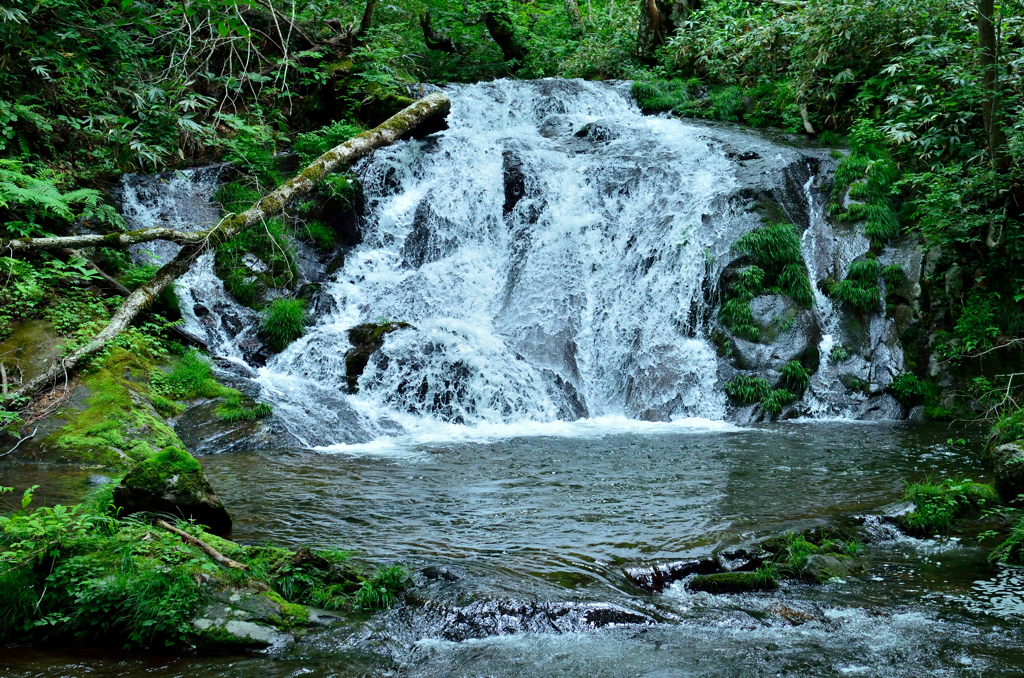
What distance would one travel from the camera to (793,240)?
40.3ft

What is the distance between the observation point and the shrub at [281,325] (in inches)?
456

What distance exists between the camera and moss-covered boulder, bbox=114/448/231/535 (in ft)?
16.1

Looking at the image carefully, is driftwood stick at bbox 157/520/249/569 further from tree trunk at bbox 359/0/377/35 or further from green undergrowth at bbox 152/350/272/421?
tree trunk at bbox 359/0/377/35

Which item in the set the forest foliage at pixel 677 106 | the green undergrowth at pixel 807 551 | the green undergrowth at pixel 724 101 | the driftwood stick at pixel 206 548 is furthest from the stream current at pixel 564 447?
the forest foliage at pixel 677 106

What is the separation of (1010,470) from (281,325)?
390 inches

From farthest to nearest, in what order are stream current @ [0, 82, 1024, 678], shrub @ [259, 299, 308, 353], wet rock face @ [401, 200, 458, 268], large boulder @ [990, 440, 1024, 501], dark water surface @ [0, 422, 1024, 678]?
1. wet rock face @ [401, 200, 458, 268]
2. shrub @ [259, 299, 308, 353]
3. large boulder @ [990, 440, 1024, 501]
4. stream current @ [0, 82, 1024, 678]
5. dark water surface @ [0, 422, 1024, 678]

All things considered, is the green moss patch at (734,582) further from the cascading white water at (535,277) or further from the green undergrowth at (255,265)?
the green undergrowth at (255,265)

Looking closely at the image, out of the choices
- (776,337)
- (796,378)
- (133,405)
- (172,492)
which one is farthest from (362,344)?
(796,378)

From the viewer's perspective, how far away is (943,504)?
592cm

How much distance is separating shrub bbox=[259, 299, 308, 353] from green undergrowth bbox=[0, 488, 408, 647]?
716 centimetres

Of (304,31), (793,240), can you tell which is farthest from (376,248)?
(793,240)

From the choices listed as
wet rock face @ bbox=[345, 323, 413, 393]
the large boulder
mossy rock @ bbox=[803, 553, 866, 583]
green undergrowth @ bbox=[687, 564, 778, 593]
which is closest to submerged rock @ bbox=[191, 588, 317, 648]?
green undergrowth @ bbox=[687, 564, 778, 593]

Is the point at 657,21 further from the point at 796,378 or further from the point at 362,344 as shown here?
the point at 362,344

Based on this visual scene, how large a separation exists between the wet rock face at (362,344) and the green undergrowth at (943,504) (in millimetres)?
7362
